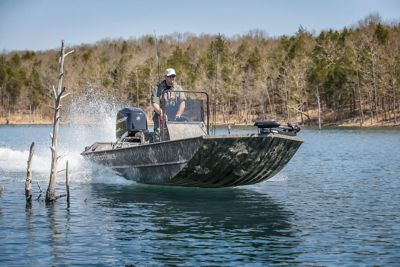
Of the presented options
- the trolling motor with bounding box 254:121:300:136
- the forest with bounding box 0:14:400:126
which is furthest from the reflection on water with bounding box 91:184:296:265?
the forest with bounding box 0:14:400:126

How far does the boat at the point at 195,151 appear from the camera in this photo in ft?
65.0

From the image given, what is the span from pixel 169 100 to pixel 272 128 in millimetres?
3740

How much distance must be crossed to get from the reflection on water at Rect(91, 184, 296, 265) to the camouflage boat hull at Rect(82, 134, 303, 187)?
1.99ft

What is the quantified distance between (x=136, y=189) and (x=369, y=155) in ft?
74.3

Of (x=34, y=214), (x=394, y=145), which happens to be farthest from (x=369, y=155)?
(x=34, y=214)

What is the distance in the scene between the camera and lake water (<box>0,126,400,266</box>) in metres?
13.2

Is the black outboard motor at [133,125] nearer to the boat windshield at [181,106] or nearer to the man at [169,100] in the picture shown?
the man at [169,100]

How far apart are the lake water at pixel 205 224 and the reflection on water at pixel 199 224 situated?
0.07 ft

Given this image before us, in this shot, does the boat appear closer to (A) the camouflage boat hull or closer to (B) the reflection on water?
(A) the camouflage boat hull

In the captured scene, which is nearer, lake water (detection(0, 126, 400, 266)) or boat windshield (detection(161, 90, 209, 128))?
lake water (detection(0, 126, 400, 266))

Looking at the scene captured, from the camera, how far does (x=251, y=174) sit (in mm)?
21188

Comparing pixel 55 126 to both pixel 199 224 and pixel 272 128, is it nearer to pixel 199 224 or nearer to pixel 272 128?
pixel 199 224

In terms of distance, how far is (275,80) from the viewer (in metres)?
117

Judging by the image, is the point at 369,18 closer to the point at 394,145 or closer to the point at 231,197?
the point at 394,145
